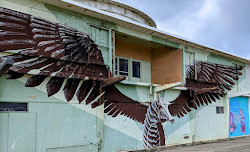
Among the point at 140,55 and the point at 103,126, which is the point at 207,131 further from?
the point at 103,126

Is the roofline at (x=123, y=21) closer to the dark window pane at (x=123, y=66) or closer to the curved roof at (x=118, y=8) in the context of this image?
the dark window pane at (x=123, y=66)

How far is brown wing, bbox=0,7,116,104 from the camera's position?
738 centimetres

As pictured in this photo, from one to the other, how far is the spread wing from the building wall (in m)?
0.84

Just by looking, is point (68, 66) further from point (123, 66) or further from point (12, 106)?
point (123, 66)

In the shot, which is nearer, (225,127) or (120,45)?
(120,45)

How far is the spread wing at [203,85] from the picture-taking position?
12.8 m

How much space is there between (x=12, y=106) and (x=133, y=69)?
6877 millimetres

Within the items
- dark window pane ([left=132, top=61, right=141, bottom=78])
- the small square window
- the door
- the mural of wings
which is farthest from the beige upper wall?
the small square window

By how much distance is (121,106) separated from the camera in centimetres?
1020

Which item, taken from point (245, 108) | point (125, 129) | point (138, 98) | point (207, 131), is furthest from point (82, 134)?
point (245, 108)

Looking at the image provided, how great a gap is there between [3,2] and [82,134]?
477cm

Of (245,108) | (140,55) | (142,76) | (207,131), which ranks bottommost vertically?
(207,131)

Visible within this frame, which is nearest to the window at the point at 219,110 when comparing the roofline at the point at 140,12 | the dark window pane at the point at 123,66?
the dark window pane at the point at 123,66

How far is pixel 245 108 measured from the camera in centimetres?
1673
